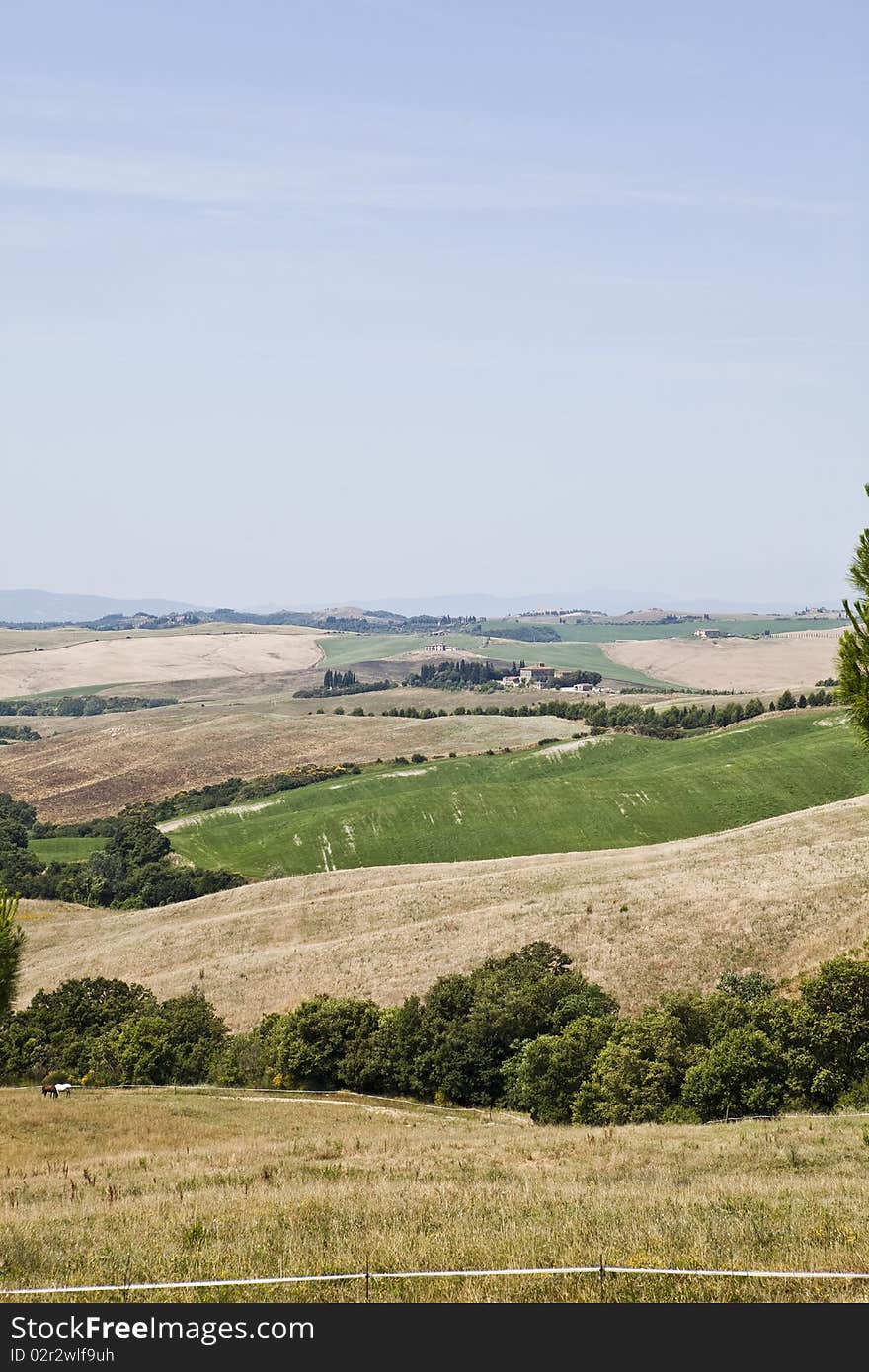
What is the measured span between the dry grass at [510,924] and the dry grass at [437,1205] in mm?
30197

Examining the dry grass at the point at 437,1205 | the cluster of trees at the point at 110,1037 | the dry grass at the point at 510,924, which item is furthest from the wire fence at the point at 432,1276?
the dry grass at the point at 510,924

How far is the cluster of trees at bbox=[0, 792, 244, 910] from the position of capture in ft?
425

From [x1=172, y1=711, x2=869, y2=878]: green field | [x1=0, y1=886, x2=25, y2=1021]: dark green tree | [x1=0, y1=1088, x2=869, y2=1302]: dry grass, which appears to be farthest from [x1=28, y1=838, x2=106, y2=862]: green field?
[x1=0, y1=886, x2=25, y2=1021]: dark green tree

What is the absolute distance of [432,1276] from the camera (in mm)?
13820

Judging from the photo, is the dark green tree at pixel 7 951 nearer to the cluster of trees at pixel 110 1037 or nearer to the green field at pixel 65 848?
the cluster of trees at pixel 110 1037

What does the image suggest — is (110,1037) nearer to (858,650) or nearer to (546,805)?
(858,650)

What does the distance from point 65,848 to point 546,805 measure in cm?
7894

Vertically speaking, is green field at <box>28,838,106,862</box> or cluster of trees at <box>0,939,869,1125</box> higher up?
cluster of trees at <box>0,939,869,1125</box>

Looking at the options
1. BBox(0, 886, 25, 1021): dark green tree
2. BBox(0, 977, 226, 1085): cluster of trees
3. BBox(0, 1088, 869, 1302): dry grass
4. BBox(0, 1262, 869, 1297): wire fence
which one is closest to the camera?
BBox(0, 1262, 869, 1297): wire fence

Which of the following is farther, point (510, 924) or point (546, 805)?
point (546, 805)

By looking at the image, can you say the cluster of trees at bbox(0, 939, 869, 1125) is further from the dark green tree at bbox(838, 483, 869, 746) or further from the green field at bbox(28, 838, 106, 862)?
the green field at bbox(28, 838, 106, 862)

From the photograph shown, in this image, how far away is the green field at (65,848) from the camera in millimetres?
155375

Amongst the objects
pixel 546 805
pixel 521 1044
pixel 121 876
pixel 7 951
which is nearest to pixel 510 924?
pixel 521 1044

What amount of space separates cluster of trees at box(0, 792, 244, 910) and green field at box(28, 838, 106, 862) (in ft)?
11.7
